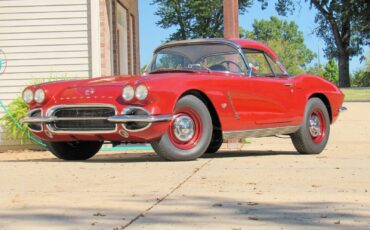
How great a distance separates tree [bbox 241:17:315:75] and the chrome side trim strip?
89926 mm

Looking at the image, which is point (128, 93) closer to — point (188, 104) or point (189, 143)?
point (188, 104)

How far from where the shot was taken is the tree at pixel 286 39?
338 feet

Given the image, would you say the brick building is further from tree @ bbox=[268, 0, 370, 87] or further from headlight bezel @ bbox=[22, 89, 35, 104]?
tree @ bbox=[268, 0, 370, 87]

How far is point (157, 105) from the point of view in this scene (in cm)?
744

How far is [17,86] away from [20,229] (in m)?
8.45

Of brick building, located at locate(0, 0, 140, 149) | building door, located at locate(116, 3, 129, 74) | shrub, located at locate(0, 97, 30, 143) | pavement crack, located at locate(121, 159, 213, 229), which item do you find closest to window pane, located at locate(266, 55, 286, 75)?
pavement crack, located at locate(121, 159, 213, 229)

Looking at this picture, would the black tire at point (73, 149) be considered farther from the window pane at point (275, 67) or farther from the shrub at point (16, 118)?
the shrub at point (16, 118)

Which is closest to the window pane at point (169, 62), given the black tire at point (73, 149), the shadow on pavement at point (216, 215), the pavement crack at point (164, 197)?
the black tire at point (73, 149)

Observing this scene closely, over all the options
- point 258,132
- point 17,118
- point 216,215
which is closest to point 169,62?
point 258,132

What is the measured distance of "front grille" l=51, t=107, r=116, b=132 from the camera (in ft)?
24.9

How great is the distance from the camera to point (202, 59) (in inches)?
347

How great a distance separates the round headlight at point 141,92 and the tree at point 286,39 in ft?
301

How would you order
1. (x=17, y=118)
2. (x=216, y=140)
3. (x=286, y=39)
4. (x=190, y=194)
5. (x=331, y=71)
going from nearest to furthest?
1. (x=190, y=194)
2. (x=216, y=140)
3. (x=17, y=118)
4. (x=331, y=71)
5. (x=286, y=39)

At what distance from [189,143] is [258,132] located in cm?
122
